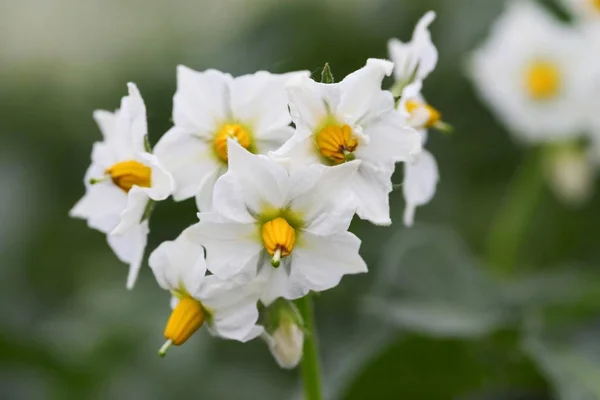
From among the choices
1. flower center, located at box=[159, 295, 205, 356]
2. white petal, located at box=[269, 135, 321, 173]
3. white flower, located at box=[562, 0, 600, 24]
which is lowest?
white flower, located at box=[562, 0, 600, 24]

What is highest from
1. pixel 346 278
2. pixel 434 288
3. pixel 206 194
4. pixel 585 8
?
pixel 206 194

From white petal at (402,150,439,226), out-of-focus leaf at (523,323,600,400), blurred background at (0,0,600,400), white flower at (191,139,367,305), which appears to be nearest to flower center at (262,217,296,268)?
white flower at (191,139,367,305)

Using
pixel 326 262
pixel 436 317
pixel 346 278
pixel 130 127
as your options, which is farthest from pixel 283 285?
pixel 346 278

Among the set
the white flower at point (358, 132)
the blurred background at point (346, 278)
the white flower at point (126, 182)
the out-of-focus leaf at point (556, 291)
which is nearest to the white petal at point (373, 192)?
the white flower at point (358, 132)

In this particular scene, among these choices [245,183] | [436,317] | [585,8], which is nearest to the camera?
[245,183]

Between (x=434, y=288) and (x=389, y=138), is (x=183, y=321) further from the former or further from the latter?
(x=434, y=288)

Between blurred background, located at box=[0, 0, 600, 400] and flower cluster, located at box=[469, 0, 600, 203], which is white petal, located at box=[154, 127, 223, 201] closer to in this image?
blurred background, located at box=[0, 0, 600, 400]
